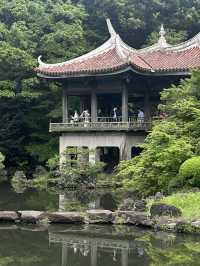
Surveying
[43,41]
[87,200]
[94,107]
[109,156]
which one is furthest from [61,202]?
[43,41]

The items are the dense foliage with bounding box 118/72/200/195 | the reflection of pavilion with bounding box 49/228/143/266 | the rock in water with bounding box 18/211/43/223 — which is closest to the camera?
the reflection of pavilion with bounding box 49/228/143/266

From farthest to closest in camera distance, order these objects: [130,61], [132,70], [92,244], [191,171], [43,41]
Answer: [43,41], [132,70], [130,61], [191,171], [92,244]

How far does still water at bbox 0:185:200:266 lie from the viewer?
10.8 meters

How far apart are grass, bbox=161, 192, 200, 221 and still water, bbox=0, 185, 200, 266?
0.95m

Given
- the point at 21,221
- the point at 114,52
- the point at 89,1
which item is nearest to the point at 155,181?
the point at 21,221

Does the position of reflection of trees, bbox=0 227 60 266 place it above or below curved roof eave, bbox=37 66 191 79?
below

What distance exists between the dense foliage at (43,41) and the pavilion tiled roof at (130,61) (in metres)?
3.33

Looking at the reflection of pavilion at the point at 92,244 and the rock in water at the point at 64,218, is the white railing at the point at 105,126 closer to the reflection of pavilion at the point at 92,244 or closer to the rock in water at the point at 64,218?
the rock in water at the point at 64,218

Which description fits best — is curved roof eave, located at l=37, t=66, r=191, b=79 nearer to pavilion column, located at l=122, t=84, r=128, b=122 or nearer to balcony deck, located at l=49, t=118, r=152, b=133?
pavilion column, located at l=122, t=84, r=128, b=122

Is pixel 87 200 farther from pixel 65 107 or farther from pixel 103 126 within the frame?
pixel 65 107

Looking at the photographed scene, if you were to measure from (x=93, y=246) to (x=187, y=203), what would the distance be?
3529mm

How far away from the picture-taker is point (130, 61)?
87.2ft

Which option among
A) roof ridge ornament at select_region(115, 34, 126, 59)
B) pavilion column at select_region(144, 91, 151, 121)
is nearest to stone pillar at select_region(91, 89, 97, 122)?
roof ridge ornament at select_region(115, 34, 126, 59)

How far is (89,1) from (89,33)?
368cm
